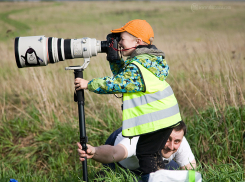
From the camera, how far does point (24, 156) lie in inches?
121

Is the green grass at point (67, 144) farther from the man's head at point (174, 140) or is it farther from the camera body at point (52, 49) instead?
the camera body at point (52, 49)

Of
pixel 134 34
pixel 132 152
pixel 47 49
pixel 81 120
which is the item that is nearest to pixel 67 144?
pixel 132 152

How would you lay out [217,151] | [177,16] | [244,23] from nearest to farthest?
[217,151]
[244,23]
[177,16]

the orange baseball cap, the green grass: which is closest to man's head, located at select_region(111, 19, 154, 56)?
the orange baseball cap

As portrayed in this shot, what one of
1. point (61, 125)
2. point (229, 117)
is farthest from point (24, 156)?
point (229, 117)

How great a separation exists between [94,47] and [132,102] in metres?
0.48

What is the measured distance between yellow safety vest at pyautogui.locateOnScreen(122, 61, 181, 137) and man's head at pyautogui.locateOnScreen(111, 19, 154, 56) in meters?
0.24

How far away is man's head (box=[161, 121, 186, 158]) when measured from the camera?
2.05m

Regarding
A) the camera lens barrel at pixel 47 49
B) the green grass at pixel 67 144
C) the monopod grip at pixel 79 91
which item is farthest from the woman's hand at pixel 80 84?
the green grass at pixel 67 144

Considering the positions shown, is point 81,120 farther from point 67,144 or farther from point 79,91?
point 67,144

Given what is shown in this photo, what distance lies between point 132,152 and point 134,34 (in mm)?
986

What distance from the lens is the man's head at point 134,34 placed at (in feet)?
6.09

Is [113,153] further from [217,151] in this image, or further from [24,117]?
[24,117]

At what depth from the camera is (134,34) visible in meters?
1.86
